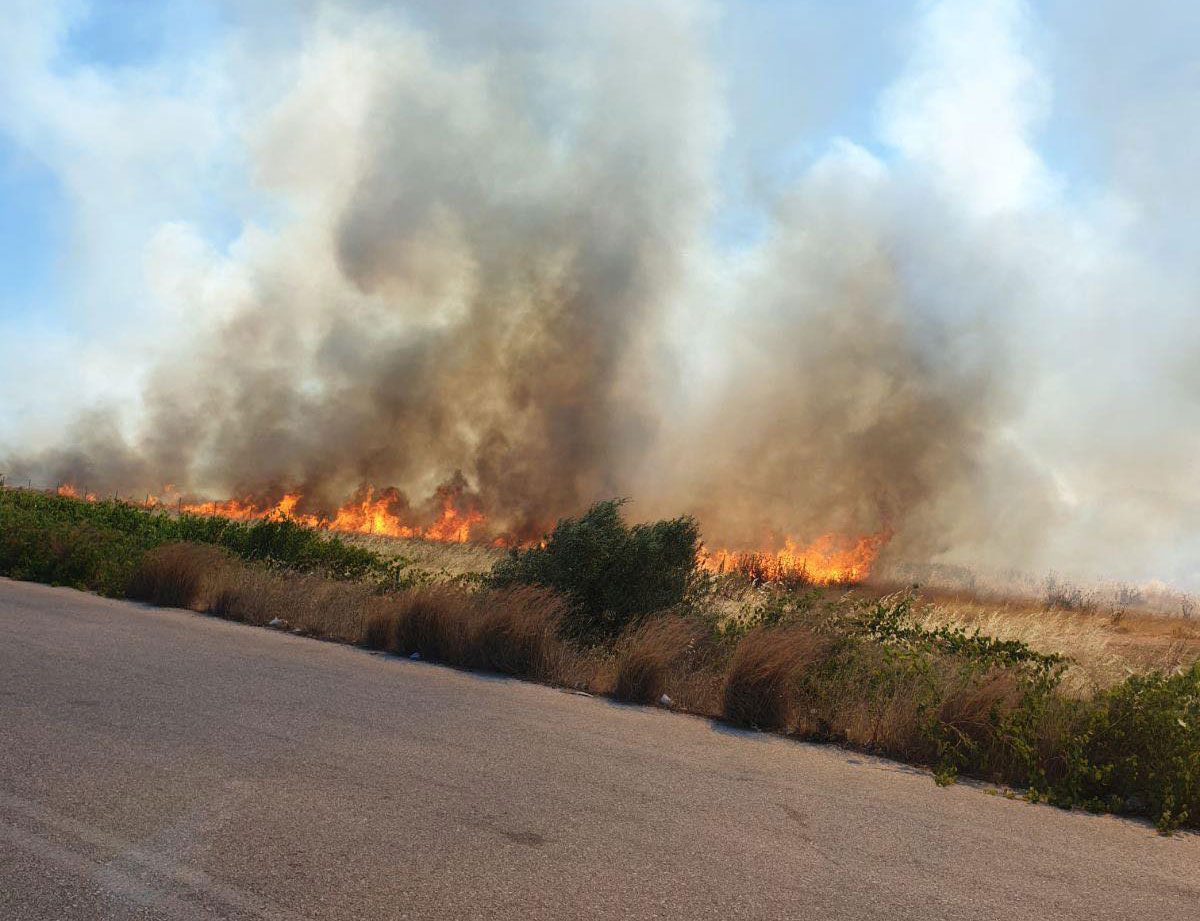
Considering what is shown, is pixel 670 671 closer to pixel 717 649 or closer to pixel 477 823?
pixel 717 649


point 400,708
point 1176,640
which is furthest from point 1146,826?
point 1176,640

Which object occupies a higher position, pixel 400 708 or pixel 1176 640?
pixel 1176 640

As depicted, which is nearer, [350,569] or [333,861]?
[333,861]

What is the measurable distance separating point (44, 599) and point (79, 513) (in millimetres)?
13218

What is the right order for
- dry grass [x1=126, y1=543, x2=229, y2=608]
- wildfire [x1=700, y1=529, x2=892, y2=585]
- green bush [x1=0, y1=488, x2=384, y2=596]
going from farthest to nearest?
1. wildfire [x1=700, y1=529, x2=892, y2=585]
2. green bush [x1=0, y1=488, x2=384, y2=596]
3. dry grass [x1=126, y1=543, x2=229, y2=608]

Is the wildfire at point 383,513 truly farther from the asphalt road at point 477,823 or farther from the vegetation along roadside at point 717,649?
the asphalt road at point 477,823

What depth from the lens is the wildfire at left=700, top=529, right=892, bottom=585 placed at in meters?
36.9

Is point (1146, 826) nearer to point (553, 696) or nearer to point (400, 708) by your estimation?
point (553, 696)

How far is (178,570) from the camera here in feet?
42.3

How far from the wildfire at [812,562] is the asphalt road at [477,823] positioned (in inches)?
1178

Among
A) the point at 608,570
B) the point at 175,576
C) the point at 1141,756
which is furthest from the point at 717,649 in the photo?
the point at 175,576

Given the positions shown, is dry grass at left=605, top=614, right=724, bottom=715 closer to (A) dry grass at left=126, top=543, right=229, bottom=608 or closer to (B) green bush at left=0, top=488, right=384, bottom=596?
(B) green bush at left=0, top=488, right=384, bottom=596

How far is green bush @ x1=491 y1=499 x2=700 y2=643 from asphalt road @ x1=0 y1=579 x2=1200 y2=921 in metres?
3.69

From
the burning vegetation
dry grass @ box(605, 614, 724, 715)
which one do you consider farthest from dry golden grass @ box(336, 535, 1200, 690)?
the burning vegetation
